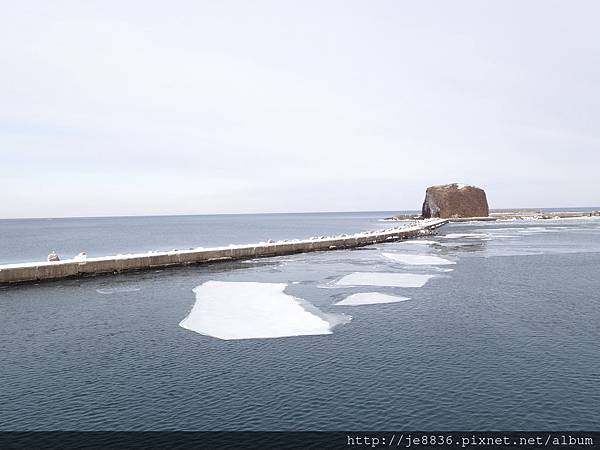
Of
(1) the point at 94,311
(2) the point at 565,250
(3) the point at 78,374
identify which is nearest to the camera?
(3) the point at 78,374

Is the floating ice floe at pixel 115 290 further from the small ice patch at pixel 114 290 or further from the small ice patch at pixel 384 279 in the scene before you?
the small ice patch at pixel 384 279

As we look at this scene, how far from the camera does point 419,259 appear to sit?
41594 millimetres

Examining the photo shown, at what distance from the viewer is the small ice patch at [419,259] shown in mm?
38750

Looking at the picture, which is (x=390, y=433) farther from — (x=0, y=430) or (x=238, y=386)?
(x=0, y=430)

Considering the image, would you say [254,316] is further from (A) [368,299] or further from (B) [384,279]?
(B) [384,279]

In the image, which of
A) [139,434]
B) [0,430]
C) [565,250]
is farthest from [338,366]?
[565,250]

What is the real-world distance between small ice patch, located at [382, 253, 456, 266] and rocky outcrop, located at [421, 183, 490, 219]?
133178 mm

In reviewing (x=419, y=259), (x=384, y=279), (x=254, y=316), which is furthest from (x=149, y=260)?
(x=419, y=259)

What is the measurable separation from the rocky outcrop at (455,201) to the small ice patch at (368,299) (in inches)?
6090

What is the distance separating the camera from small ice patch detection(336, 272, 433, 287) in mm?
27719

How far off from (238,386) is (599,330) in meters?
12.9

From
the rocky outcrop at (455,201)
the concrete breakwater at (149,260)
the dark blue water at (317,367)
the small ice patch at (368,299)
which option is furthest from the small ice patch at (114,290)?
the rocky outcrop at (455,201)

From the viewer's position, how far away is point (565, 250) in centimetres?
5006

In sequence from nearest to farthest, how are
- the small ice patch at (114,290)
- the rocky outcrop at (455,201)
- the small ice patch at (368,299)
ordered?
the small ice patch at (368,299)
the small ice patch at (114,290)
the rocky outcrop at (455,201)
